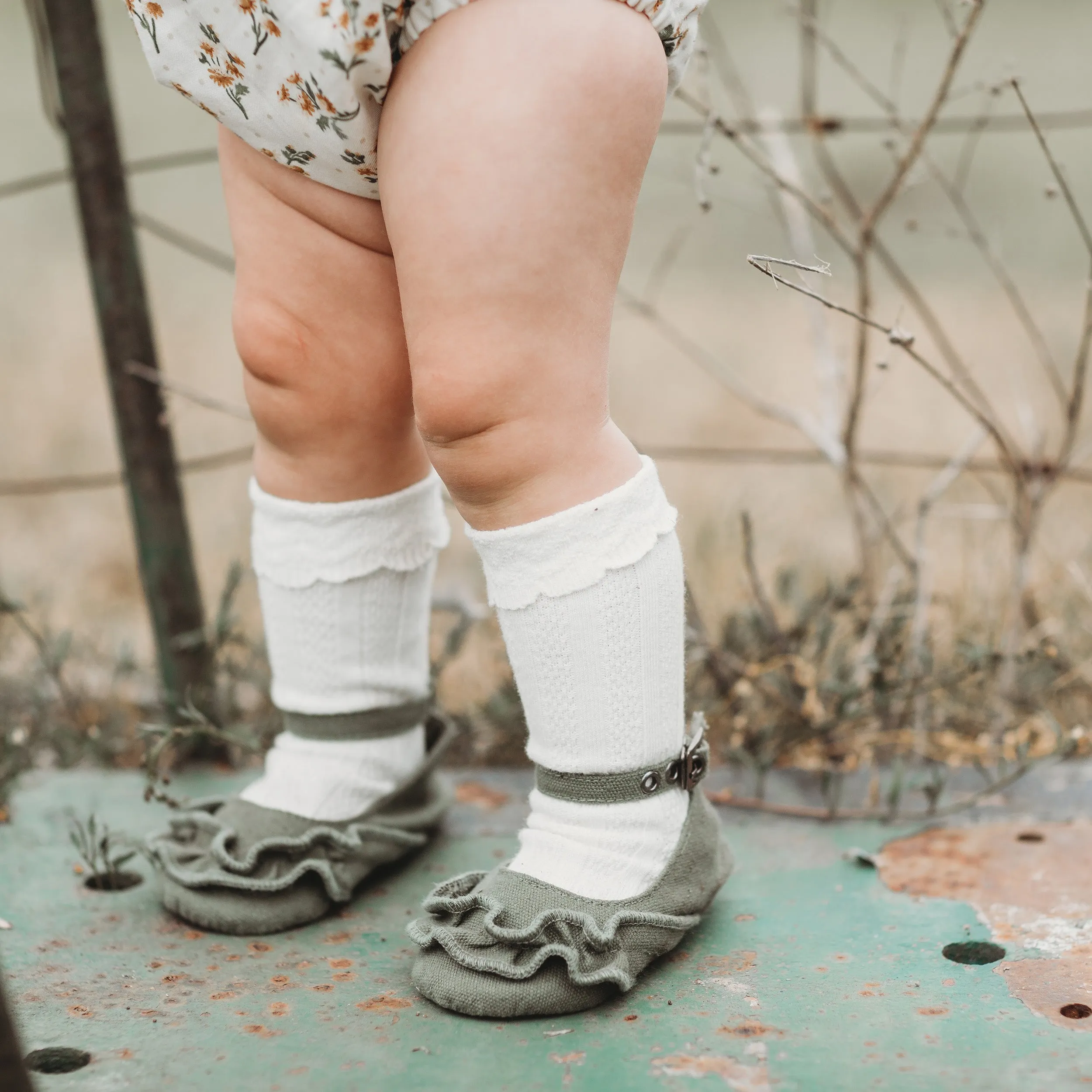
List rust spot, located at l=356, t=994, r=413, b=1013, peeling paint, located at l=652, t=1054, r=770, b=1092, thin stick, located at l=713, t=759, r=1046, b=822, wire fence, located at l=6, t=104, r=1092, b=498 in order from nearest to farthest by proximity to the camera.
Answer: peeling paint, located at l=652, t=1054, r=770, b=1092 < rust spot, located at l=356, t=994, r=413, b=1013 < thin stick, located at l=713, t=759, r=1046, b=822 < wire fence, located at l=6, t=104, r=1092, b=498

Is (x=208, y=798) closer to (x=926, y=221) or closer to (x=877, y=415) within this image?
(x=926, y=221)

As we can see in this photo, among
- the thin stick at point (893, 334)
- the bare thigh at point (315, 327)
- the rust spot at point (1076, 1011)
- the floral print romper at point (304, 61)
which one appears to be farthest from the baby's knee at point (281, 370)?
the rust spot at point (1076, 1011)

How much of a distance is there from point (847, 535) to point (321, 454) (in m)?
1.26

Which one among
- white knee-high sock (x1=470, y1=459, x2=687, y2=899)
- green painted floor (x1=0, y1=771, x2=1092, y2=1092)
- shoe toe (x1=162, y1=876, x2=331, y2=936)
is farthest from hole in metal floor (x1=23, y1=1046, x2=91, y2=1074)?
white knee-high sock (x1=470, y1=459, x2=687, y2=899)

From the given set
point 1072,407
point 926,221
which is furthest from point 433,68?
point 926,221

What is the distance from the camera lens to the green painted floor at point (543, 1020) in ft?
2.38

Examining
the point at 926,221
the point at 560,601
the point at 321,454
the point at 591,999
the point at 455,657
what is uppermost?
the point at 926,221

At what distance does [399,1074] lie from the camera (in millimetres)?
729

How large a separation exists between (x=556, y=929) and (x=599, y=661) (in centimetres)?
18

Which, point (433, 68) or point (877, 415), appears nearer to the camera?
point (433, 68)

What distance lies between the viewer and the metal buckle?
0.87 m

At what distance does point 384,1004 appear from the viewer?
819mm

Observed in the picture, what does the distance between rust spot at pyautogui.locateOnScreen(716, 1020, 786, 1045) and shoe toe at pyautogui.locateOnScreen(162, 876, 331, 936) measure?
0.35 metres

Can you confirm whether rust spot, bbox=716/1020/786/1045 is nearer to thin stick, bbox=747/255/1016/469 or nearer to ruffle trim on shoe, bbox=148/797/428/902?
ruffle trim on shoe, bbox=148/797/428/902
